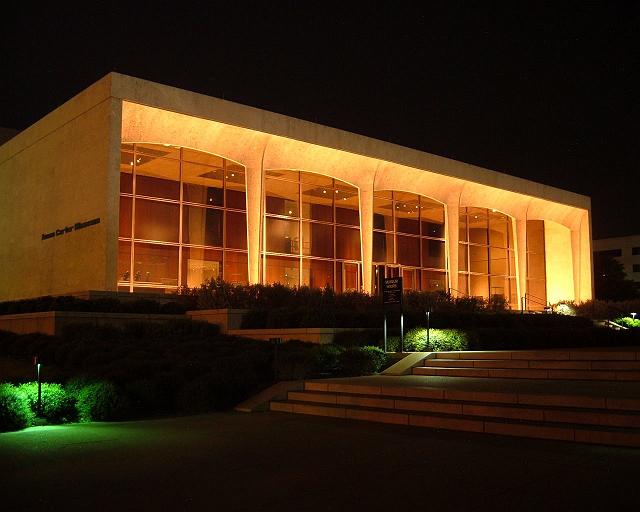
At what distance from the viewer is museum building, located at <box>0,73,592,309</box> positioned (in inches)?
1027

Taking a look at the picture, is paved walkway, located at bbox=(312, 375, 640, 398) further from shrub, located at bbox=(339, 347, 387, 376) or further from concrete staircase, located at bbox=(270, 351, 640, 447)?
shrub, located at bbox=(339, 347, 387, 376)

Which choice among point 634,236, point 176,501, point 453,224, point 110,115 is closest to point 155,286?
point 110,115

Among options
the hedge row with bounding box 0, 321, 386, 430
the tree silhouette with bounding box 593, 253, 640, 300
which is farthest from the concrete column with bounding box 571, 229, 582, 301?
the hedge row with bounding box 0, 321, 386, 430

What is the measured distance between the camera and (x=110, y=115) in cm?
2495

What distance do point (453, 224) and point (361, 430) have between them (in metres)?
30.4

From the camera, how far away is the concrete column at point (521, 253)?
44531 mm

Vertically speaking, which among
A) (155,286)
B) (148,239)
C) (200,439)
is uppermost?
(148,239)

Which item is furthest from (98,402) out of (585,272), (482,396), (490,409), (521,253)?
(585,272)

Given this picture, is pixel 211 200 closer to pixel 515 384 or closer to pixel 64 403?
pixel 64 403

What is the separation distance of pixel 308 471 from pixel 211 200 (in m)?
23.8

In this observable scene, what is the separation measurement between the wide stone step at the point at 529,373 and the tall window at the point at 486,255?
25380 millimetres

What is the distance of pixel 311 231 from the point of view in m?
34.6

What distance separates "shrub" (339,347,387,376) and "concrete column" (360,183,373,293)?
60.1 feet

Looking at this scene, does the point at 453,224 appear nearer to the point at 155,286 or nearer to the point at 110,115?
the point at 155,286
